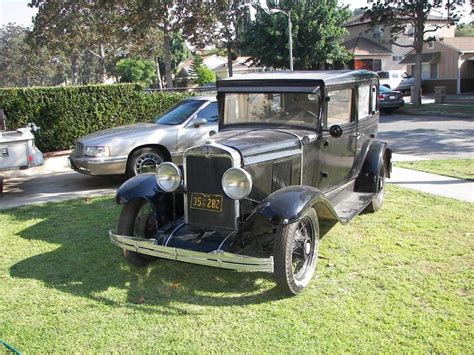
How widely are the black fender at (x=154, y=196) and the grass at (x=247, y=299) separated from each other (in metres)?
0.60

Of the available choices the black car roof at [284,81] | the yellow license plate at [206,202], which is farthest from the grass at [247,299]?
the black car roof at [284,81]

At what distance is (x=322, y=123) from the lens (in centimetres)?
518

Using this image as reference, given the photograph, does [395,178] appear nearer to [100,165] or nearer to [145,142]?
[145,142]

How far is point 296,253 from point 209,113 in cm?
527

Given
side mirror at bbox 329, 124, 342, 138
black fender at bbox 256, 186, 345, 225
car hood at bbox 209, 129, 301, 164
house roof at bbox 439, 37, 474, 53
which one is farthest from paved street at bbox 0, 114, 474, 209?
house roof at bbox 439, 37, 474, 53

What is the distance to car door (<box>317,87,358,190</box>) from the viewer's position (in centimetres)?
533

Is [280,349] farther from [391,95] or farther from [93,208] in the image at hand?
[391,95]

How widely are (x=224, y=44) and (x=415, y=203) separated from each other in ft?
87.7

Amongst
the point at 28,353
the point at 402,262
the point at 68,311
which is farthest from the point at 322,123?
the point at 28,353

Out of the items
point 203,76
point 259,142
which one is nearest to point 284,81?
point 259,142

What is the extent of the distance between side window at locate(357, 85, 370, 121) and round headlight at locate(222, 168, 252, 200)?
104 inches

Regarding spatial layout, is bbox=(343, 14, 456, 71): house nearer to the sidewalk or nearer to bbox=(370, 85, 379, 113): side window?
the sidewalk

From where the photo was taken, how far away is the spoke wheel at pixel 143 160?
859cm

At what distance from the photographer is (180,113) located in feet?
30.5
